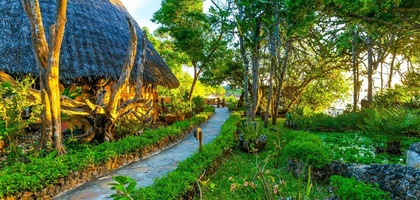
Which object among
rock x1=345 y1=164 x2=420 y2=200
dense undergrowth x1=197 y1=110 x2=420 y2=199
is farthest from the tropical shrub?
rock x1=345 y1=164 x2=420 y2=200

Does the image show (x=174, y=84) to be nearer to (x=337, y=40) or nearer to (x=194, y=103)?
(x=194, y=103)

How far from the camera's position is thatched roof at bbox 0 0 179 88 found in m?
6.93

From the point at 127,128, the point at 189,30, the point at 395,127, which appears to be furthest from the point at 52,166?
the point at 189,30

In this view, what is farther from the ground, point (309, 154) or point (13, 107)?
point (13, 107)

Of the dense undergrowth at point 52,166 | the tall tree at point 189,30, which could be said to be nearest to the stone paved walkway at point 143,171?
the dense undergrowth at point 52,166

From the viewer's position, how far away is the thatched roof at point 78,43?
273 inches

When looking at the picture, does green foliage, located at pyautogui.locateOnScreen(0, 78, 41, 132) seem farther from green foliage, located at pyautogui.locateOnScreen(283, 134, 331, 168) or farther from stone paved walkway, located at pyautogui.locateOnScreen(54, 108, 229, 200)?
green foliage, located at pyautogui.locateOnScreen(283, 134, 331, 168)

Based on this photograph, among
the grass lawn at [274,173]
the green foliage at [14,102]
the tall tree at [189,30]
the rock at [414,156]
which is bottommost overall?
the grass lawn at [274,173]

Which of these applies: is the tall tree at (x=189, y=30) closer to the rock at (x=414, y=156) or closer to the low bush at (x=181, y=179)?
the low bush at (x=181, y=179)

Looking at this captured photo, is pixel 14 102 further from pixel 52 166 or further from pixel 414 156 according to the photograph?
pixel 414 156

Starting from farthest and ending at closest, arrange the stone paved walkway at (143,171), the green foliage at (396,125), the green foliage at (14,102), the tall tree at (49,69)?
the green foliage at (396,125) < the tall tree at (49,69) < the green foliage at (14,102) < the stone paved walkway at (143,171)

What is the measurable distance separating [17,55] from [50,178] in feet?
17.6

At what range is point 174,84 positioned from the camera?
11.3 metres

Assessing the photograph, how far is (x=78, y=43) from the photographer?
7.89 metres
